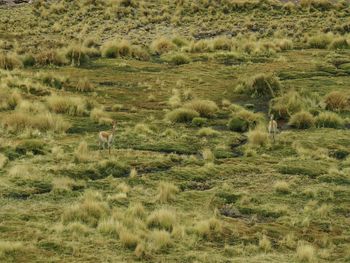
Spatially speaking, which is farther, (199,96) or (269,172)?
(199,96)

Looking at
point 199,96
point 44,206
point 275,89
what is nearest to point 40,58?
point 199,96

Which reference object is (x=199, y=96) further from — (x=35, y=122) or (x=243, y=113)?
(x=35, y=122)

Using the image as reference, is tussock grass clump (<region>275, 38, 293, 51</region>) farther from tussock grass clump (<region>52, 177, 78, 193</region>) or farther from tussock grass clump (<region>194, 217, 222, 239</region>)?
tussock grass clump (<region>194, 217, 222, 239</region>)

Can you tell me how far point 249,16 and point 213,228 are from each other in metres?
46.9

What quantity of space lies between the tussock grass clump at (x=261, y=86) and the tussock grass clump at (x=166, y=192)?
14.7 meters

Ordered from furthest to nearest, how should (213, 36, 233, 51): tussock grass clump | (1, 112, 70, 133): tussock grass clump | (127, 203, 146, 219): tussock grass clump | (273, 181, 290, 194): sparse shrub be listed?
(213, 36, 233, 51): tussock grass clump < (1, 112, 70, 133): tussock grass clump < (273, 181, 290, 194): sparse shrub < (127, 203, 146, 219): tussock grass clump

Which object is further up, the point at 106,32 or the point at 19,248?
the point at 19,248

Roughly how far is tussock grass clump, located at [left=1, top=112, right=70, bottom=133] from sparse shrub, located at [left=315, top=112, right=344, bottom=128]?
31.1 ft

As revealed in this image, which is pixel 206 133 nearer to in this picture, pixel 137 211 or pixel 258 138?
pixel 258 138

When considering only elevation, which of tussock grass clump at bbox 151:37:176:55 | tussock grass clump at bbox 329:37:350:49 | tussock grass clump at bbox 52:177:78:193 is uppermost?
tussock grass clump at bbox 52:177:78:193

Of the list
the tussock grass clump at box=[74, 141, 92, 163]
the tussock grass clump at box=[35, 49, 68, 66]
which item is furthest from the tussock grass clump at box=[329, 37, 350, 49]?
the tussock grass clump at box=[74, 141, 92, 163]

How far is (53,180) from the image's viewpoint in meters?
15.7

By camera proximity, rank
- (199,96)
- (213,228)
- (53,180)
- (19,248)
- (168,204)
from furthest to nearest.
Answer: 1. (199,96)
2. (53,180)
3. (168,204)
4. (213,228)
5. (19,248)

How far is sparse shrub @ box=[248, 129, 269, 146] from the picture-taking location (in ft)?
69.3
